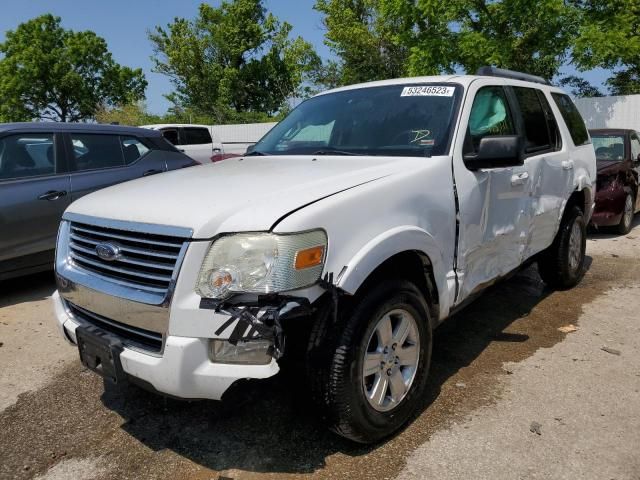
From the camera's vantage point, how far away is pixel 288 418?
2.98 metres

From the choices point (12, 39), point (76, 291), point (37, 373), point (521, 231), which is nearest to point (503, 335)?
point (521, 231)

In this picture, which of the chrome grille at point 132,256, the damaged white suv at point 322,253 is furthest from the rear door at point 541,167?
the chrome grille at point 132,256

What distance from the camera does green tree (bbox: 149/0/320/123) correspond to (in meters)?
36.8

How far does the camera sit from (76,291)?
2.69m

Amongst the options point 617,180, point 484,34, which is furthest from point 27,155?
point 484,34

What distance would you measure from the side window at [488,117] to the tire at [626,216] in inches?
183

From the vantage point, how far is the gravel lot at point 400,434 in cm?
256

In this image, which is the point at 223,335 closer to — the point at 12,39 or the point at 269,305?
the point at 269,305

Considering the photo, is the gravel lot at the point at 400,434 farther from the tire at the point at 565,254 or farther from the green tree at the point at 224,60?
the green tree at the point at 224,60

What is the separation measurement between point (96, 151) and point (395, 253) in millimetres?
4475

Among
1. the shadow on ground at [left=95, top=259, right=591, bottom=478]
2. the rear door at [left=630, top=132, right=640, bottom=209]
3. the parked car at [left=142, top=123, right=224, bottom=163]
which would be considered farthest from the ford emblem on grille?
the parked car at [left=142, top=123, right=224, bottom=163]

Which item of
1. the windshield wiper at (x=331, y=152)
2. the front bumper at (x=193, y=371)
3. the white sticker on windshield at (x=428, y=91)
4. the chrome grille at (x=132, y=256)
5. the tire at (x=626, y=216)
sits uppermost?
the white sticker on windshield at (x=428, y=91)

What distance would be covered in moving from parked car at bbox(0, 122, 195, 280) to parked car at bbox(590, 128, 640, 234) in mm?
6049

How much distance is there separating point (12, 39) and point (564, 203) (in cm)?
4382
